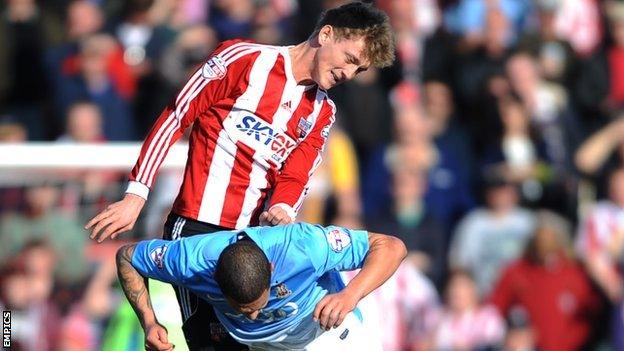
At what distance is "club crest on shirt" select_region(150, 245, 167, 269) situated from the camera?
7.43 meters

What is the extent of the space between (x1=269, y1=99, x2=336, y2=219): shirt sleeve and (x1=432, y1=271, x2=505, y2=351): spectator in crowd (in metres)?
5.16

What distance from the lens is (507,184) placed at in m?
13.3

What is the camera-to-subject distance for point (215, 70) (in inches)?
296

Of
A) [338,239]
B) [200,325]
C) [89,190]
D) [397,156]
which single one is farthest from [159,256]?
[397,156]

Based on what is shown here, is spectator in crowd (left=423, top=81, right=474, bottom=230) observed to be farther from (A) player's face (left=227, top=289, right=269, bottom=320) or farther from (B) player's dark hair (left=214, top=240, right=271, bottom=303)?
(B) player's dark hair (left=214, top=240, right=271, bottom=303)

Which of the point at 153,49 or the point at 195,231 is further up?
the point at 195,231

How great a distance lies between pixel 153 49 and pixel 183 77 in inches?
22.1

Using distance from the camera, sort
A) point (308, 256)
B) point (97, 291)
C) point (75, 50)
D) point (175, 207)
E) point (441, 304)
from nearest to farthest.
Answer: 1. point (308, 256)
2. point (175, 207)
3. point (97, 291)
4. point (441, 304)
5. point (75, 50)

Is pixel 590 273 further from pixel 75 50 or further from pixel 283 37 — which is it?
pixel 75 50

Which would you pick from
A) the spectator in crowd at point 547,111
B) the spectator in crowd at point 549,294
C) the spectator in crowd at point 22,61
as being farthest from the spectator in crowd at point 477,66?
the spectator in crowd at point 22,61

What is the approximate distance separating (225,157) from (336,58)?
2.50ft

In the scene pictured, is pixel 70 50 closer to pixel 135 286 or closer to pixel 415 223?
pixel 415 223

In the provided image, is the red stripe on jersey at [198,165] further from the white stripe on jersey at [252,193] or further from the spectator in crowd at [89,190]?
the spectator in crowd at [89,190]

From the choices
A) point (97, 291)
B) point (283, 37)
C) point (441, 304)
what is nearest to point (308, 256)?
point (97, 291)
